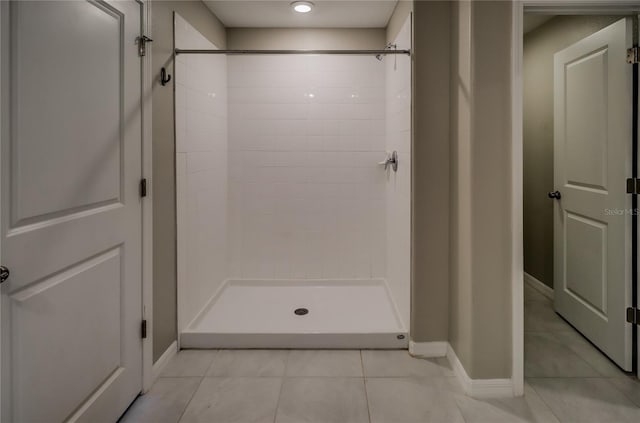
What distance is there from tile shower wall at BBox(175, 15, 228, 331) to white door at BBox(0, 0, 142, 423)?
24.2 inches

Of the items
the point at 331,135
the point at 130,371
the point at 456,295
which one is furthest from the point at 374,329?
the point at 331,135

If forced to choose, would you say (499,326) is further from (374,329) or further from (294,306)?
(294,306)

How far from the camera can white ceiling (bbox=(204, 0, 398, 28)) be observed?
3258 mm

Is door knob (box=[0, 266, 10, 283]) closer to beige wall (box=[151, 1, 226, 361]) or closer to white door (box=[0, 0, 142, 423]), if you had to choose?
white door (box=[0, 0, 142, 423])

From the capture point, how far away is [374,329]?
282cm

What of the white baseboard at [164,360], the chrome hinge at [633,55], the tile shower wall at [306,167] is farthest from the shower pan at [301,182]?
the chrome hinge at [633,55]

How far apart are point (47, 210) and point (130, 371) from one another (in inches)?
37.6

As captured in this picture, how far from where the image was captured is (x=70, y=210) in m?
1.61

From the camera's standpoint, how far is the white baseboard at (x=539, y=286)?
3.71 metres

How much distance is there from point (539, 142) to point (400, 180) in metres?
1.63

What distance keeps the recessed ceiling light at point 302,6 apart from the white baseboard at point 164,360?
2.46 m

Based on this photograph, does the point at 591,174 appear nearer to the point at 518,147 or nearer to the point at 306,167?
the point at 518,147

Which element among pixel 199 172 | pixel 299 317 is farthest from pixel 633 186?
pixel 199 172

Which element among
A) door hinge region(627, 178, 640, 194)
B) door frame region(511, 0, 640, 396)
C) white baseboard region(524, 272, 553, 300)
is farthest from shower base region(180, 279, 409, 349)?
door hinge region(627, 178, 640, 194)
